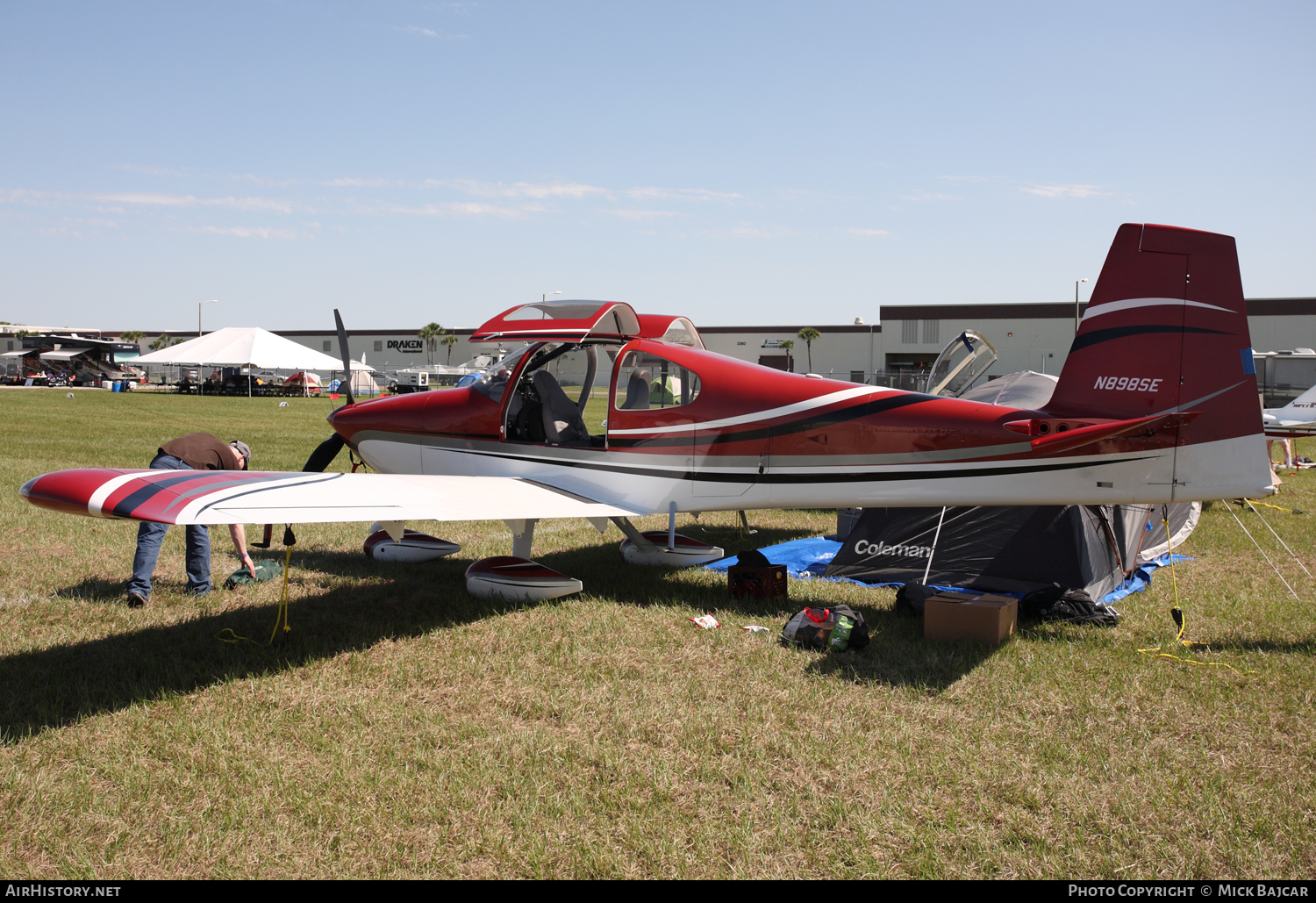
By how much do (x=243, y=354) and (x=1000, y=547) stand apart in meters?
39.1

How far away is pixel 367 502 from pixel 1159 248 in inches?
213

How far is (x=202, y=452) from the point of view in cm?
651

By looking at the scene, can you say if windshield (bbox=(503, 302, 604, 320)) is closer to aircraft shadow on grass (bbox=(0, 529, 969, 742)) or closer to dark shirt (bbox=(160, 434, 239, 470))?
aircraft shadow on grass (bbox=(0, 529, 969, 742))

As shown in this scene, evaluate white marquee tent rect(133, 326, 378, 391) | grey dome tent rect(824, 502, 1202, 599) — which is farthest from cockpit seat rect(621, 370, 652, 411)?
white marquee tent rect(133, 326, 378, 391)

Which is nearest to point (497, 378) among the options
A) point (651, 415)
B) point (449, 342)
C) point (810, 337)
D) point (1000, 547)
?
point (651, 415)

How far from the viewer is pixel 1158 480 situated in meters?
5.39

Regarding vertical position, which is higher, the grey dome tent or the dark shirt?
the dark shirt

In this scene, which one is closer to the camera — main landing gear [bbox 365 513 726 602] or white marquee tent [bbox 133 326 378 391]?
main landing gear [bbox 365 513 726 602]

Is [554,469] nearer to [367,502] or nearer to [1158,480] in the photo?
[367,502]

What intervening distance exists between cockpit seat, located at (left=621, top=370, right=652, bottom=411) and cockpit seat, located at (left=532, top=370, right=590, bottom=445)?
61cm

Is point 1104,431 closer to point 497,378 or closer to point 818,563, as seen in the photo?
point 818,563

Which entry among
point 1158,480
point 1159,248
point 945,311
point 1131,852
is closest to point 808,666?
point 1131,852

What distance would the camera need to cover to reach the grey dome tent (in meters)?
6.92

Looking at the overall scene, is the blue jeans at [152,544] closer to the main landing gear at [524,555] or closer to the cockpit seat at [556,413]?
the main landing gear at [524,555]
